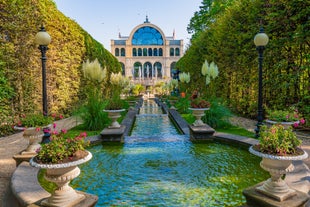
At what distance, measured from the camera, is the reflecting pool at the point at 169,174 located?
300 centimetres

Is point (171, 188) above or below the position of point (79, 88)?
below

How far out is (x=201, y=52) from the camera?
15273 millimetres

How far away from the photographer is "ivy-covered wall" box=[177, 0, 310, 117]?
22.3 feet

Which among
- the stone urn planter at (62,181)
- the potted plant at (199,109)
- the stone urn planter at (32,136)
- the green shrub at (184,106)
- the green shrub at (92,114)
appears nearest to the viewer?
the stone urn planter at (62,181)

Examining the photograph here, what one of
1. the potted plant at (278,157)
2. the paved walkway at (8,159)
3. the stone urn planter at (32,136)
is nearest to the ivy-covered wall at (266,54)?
the paved walkway at (8,159)

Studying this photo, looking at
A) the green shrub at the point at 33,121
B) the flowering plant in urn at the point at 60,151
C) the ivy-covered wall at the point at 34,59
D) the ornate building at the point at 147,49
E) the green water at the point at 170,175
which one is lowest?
the green water at the point at 170,175

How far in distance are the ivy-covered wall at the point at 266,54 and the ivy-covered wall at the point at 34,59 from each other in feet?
21.4

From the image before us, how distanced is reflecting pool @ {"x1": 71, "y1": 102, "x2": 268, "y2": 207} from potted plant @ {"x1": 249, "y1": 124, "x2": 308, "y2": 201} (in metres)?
0.52

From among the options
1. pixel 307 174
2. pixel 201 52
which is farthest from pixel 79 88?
pixel 307 174

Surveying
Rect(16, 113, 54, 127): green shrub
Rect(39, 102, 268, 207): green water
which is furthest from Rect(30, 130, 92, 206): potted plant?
Rect(16, 113, 54, 127): green shrub

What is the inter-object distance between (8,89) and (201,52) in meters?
11.4

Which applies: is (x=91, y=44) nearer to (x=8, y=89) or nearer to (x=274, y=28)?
(x=8, y=89)

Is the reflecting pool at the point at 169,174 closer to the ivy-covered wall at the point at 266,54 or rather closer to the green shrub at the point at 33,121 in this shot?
the green shrub at the point at 33,121

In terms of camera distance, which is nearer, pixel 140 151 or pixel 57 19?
pixel 140 151
